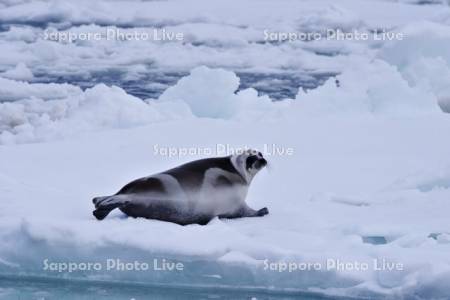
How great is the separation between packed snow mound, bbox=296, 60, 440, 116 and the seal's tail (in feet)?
17.1

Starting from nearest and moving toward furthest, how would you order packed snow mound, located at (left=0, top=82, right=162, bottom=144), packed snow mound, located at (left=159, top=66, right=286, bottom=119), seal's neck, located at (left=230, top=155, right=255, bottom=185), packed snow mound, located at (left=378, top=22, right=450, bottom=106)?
seal's neck, located at (left=230, top=155, right=255, bottom=185)
packed snow mound, located at (left=0, top=82, right=162, bottom=144)
packed snow mound, located at (left=159, top=66, right=286, bottom=119)
packed snow mound, located at (left=378, top=22, right=450, bottom=106)

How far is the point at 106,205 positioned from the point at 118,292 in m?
0.67

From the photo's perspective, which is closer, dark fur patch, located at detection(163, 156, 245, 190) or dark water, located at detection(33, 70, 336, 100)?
dark fur patch, located at detection(163, 156, 245, 190)

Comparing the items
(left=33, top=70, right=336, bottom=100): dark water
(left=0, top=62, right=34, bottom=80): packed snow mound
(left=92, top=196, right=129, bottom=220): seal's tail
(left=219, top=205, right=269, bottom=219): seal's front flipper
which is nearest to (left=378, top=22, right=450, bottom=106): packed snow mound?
(left=33, top=70, right=336, bottom=100): dark water

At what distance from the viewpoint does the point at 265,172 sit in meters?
7.39

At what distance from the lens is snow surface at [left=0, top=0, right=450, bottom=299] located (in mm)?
5090

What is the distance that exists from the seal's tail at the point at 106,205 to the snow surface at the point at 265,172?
128mm

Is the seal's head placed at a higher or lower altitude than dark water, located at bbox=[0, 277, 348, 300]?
higher

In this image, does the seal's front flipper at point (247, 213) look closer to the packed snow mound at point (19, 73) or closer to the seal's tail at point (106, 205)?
the seal's tail at point (106, 205)

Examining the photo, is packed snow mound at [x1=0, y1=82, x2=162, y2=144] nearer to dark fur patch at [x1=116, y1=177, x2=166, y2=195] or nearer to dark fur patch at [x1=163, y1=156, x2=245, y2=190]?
dark fur patch at [x1=163, y1=156, x2=245, y2=190]

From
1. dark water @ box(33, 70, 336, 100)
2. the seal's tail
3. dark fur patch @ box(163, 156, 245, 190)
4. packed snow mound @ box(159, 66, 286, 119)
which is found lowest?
the seal's tail

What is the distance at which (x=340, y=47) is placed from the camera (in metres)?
20.5

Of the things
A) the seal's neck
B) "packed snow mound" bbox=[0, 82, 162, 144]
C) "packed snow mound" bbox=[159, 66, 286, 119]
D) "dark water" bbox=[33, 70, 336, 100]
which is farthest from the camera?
"dark water" bbox=[33, 70, 336, 100]

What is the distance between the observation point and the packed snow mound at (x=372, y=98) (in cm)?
1070
